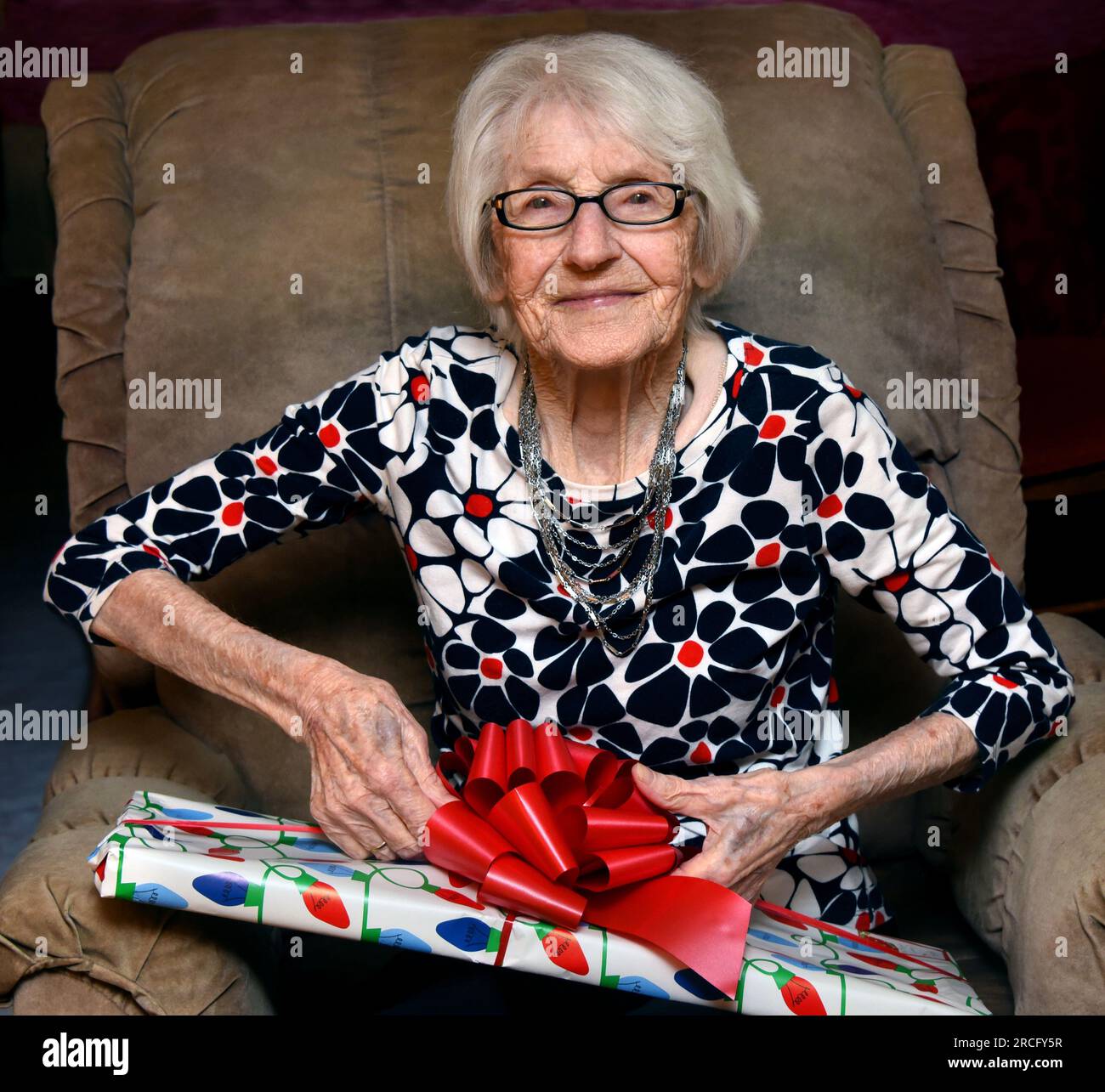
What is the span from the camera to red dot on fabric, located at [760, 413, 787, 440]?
52.8 inches

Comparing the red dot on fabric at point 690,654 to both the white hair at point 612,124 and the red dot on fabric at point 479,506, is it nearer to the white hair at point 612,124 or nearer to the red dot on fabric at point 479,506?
the red dot on fabric at point 479,506

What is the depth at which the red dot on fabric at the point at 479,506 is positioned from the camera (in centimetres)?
138

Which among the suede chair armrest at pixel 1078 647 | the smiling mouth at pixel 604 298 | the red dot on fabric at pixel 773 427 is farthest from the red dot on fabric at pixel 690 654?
the suede chair armrest at pixel 1078 647

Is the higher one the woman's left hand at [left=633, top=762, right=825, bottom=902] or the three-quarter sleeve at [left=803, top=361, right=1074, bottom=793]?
the three-quarter sleeve at [left=803, top=361, right=1074, bottom=793]

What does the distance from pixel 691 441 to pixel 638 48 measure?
0.39 meters

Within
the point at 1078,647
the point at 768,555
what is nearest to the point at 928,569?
the point at 768,555

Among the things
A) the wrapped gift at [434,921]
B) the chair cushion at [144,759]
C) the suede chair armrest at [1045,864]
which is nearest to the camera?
the wrapped gift at [434,921]

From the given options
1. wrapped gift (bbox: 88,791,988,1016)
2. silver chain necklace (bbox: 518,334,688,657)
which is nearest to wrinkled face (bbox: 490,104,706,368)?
silver chain necklace (bbox: 518,334,688,657)

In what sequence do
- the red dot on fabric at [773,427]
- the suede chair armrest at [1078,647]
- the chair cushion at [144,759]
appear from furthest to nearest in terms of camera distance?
the suede chair armrest at [1078,647], the chair cushion at [144,759], the red dot on fabric at [773,427]

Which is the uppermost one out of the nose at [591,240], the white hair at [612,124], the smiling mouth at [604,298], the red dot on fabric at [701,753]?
the white hair at [612,124]

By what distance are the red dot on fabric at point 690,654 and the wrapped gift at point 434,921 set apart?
28cm

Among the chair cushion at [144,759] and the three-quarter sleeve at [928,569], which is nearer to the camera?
the three-quarter sleeve at [928,569]

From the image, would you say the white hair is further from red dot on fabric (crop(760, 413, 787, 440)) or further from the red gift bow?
the red gift bow

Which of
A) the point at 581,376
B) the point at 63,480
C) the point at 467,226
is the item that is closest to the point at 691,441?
the point at 581,376
